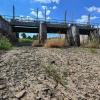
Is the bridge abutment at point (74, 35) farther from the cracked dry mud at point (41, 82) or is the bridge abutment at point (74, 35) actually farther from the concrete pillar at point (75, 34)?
the cracked dry mud at point (41, 82)

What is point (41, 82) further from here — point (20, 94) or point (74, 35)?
point (74, 35)

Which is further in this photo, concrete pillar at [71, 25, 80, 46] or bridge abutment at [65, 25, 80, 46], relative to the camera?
concrete pillar at [71, 25, 80, 46]

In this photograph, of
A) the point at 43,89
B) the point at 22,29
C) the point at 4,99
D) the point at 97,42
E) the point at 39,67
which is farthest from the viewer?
the point at 22,29

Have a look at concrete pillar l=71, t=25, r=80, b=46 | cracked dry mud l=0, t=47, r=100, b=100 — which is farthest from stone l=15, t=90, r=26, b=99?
concrete pillar l=71, t=25, r=80, b=46

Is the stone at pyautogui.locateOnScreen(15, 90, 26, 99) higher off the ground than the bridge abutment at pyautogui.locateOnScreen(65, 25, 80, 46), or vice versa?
the bridge abutment at pyautogui.locateOnScreen(65, 25, 80, 46)

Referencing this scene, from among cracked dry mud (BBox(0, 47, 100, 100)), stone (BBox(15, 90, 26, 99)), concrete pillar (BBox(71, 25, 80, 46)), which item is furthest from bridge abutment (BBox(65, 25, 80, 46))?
stone (BBox(15, 90, 26, 99))

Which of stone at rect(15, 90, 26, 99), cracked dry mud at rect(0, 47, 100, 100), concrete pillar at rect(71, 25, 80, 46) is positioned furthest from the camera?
concrete pillar at rect(71, 25, 80, 46)

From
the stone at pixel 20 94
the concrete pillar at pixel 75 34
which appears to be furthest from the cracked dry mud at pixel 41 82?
the concrete pillar at pixel 75 34

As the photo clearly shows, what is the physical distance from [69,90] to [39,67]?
176cm

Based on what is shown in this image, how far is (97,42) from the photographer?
631 inches

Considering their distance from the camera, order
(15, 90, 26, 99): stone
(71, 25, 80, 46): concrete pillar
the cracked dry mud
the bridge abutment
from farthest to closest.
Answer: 1. (71, 25, 80, 46): concrete pillar
2. the bridge abutment
3. the cracked dry mud
4. (15, 90, 26, 99): stone

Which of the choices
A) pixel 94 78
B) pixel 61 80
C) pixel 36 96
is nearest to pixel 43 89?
pixel 36 96

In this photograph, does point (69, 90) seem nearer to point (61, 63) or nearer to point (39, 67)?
point (39, 67)

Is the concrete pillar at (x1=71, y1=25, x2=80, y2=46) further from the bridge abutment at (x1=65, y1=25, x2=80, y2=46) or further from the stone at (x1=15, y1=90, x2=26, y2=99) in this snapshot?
the stone at (x1=15, y1=90, x2=26, y2=99)
